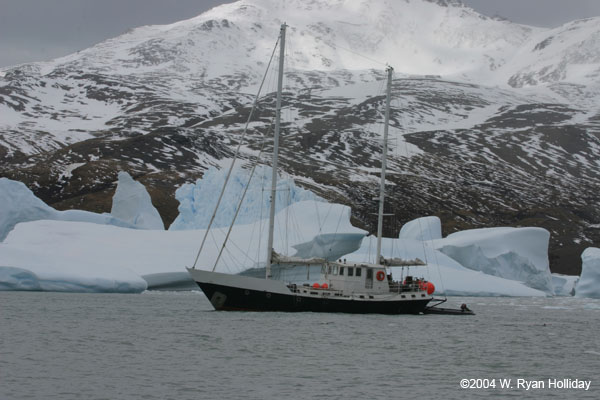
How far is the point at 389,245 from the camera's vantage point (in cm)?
8212


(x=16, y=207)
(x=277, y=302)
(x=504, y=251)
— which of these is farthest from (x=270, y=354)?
(x=504, y=251)

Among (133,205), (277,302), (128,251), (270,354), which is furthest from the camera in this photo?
(133,205)

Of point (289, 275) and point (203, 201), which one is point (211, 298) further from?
point (203, 201)

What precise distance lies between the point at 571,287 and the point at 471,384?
301 ft

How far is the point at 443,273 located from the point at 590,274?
71.4ft

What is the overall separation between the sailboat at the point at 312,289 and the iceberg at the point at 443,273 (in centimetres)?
2126

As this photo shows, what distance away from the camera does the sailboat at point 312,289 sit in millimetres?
50562

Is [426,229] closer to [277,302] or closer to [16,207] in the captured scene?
[16,207]

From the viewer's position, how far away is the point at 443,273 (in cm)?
7981

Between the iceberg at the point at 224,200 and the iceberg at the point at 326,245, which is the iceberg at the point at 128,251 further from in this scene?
the iceberg at the point at 224,200

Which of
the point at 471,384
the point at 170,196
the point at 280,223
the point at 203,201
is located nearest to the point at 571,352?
the point at 471,384

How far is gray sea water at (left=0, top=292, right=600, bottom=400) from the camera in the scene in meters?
28.7

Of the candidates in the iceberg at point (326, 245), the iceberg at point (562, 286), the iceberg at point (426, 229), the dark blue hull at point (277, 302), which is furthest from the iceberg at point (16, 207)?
the iceberg at point (562, 286)

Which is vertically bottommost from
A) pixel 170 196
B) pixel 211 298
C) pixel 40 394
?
pixel 40 394
